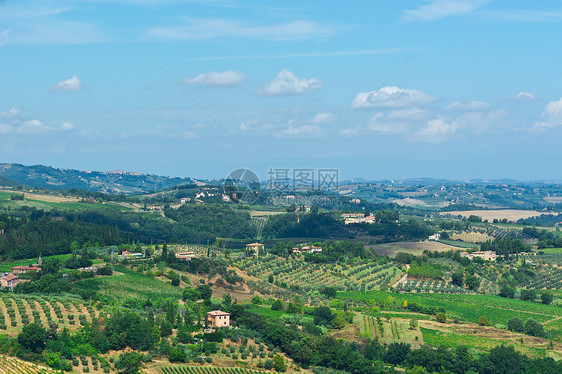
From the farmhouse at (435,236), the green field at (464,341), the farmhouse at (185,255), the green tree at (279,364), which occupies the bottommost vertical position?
the green field at (464,341)

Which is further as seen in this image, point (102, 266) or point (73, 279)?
point (102, 266)

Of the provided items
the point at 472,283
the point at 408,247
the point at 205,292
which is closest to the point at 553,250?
the point at 408,247

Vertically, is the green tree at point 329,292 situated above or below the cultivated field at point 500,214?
below

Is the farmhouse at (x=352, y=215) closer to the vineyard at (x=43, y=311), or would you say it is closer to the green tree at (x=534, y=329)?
the green tree at (x=534, y=329)

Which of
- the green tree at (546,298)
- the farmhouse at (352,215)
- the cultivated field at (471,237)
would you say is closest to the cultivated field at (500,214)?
the farmhouse at (352,215)

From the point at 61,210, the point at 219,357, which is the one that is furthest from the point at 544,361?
the point at 61,210

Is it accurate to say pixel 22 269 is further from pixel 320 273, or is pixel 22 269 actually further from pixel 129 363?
pixel 129 363

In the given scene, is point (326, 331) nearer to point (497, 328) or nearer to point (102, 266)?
point (497, 328)
